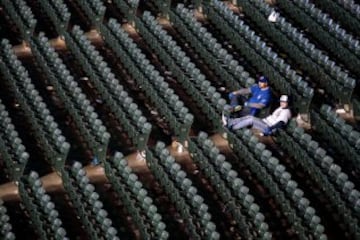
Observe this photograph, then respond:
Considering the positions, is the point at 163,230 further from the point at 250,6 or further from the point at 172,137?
the point at 250,6

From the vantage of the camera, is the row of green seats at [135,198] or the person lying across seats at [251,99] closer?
the row of green seats at [135,198]

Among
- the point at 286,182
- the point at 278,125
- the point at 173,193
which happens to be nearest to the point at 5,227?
the point at 173,193

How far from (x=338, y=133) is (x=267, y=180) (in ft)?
3.84

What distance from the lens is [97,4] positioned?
11.5 m

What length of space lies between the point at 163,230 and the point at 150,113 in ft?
8.36

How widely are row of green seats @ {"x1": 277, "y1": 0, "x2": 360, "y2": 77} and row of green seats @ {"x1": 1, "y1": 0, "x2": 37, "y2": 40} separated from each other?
4187mm

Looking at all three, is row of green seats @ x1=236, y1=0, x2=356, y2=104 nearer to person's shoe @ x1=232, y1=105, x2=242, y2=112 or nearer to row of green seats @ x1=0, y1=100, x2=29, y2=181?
person's shoe @ x1=232, y1=105, x2=242, y2=112

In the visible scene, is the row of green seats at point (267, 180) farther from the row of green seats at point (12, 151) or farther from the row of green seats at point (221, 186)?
the row of green seats at point (12, 151)

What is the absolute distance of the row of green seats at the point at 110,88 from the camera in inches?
339

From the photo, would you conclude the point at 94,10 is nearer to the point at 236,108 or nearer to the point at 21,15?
the point at 21,15

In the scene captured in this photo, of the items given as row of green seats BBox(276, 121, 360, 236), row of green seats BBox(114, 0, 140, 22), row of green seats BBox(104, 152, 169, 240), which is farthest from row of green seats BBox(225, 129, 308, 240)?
row of green seats BBox(114, 0, 140, 22)

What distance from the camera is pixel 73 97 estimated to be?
9.41 meters

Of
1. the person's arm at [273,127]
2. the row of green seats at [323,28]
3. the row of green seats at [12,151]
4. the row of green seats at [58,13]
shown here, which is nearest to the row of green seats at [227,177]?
the person's arm at [273,127]

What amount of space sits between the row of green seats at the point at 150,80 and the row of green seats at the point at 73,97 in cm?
86
